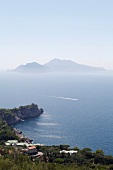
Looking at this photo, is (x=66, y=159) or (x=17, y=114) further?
(x=17, y=114)

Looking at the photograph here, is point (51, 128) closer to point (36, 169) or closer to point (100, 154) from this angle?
point (100, 154)

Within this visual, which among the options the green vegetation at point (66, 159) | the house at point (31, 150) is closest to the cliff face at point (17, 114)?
the house at point (31, 150)

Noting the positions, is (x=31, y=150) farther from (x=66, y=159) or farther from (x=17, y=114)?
(x=17, y=114)

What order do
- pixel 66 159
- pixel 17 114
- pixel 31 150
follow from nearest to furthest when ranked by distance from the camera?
pixel 66 159, pixel 31 150, pixel 17 114

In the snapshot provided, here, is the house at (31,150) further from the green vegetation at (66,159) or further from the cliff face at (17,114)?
the cliff face at (17,114)

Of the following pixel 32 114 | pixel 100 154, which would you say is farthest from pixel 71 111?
pixel 100 154

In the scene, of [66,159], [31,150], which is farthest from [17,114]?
[66,159]

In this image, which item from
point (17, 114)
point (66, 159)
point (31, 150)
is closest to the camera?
point (66, 159)

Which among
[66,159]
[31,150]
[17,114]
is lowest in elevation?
[66,159]
